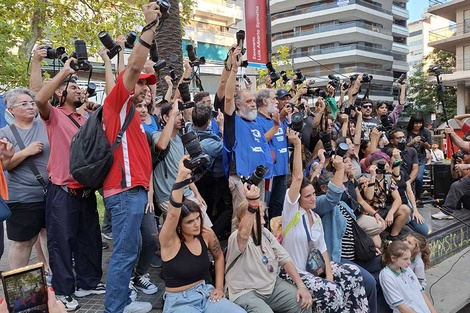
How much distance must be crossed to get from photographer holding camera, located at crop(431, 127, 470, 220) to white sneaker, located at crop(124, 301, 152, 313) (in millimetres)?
5706

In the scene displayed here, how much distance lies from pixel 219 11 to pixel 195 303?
98.8ft

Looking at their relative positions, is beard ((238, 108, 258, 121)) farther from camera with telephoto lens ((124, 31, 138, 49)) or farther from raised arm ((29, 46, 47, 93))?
raised arm ((29, 46, 47, 93))

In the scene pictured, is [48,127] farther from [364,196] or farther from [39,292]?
[364,196]

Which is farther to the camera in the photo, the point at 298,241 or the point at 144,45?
the point at 298,241

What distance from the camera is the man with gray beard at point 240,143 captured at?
396 cm

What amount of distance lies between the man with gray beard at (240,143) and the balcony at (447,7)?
93.0 ft

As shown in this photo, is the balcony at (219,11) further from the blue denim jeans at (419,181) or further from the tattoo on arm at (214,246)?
the tattoo on arm at (214,246)

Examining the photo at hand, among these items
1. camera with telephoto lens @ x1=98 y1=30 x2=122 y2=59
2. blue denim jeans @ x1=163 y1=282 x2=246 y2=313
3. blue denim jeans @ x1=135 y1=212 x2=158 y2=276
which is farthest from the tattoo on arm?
camera with telephoto lens @ x1=98 y1=30 x2=122 y2=59

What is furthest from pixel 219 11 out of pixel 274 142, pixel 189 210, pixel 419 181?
pixel 189 210

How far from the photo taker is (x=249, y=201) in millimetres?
3105

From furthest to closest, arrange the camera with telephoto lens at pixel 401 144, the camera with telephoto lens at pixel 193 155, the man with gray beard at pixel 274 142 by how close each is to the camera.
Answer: the camera with telephoto lens at pixel 401 144 < the man with gray beard at pixel 274 142 < the camera with telephoto lens at pixel 193 155

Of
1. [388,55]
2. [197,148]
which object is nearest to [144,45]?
[197,148]

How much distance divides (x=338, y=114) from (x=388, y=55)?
43.5 metres

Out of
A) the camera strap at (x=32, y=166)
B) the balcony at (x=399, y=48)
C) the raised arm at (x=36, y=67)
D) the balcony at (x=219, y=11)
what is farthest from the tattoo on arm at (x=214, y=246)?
the balcony at (x=399, y=48)
